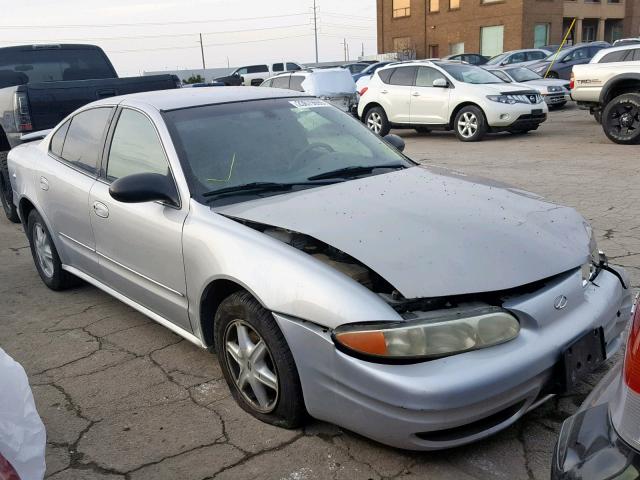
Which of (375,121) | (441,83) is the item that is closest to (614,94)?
(441,83)

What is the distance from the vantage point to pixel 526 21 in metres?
35.0

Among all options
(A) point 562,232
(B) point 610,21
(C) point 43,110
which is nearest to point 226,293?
(A) point 562,232

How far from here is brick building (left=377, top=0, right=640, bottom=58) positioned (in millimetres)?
35625

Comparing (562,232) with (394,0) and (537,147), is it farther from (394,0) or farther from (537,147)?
(394,0)

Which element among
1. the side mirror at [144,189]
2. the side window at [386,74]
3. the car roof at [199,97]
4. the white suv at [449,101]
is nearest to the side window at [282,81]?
the white suv at [449,101]

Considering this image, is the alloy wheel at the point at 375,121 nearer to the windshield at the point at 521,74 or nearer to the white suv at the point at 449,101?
the white suv at the point at 449,101

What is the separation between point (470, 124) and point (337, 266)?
421 inches

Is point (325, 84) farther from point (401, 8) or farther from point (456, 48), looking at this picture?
point (401, 8)

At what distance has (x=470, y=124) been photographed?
501 inches

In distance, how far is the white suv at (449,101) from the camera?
40.3 feet

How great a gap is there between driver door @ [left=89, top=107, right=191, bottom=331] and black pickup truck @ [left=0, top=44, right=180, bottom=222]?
8.39ft

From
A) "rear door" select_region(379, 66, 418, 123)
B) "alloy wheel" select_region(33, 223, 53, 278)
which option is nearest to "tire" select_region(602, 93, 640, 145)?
"rear door" select_region(379, 66, 418, 123)

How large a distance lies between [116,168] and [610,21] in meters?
46.7

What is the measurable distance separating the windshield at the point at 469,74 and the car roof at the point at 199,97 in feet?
30.9
